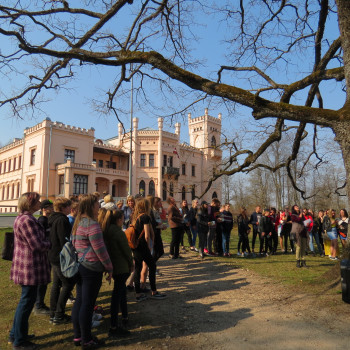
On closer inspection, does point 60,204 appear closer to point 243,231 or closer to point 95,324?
point 95,324

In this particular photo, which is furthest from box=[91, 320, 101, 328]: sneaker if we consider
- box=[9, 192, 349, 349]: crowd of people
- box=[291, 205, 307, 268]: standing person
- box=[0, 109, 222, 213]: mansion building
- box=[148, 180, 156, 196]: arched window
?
box=[148, 180, 156, 196]: arched window

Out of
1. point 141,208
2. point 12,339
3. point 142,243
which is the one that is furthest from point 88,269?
point 141,208

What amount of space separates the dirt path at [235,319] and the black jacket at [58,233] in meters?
1.49

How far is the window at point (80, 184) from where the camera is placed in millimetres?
32406

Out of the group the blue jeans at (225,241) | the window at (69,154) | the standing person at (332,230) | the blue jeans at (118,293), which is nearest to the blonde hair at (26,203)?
the blue jeans at (118,293)

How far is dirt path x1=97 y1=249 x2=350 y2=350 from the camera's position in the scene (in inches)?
145

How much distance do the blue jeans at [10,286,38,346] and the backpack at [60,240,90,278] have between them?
52 cm

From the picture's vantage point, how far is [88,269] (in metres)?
3.66

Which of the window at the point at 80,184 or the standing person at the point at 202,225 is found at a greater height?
the window at the point at 80,184

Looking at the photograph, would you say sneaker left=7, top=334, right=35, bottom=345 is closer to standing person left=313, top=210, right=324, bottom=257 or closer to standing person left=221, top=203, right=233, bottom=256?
standing person left=221, top=203, right=233, bottom=256

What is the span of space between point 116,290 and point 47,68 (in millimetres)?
6076

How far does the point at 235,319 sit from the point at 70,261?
2.52 m

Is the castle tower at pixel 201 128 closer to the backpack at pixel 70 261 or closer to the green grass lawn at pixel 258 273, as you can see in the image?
the green grass lawn at pixel 258 273

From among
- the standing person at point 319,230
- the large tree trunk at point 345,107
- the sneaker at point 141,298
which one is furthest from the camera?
the standing person at point 319,230
